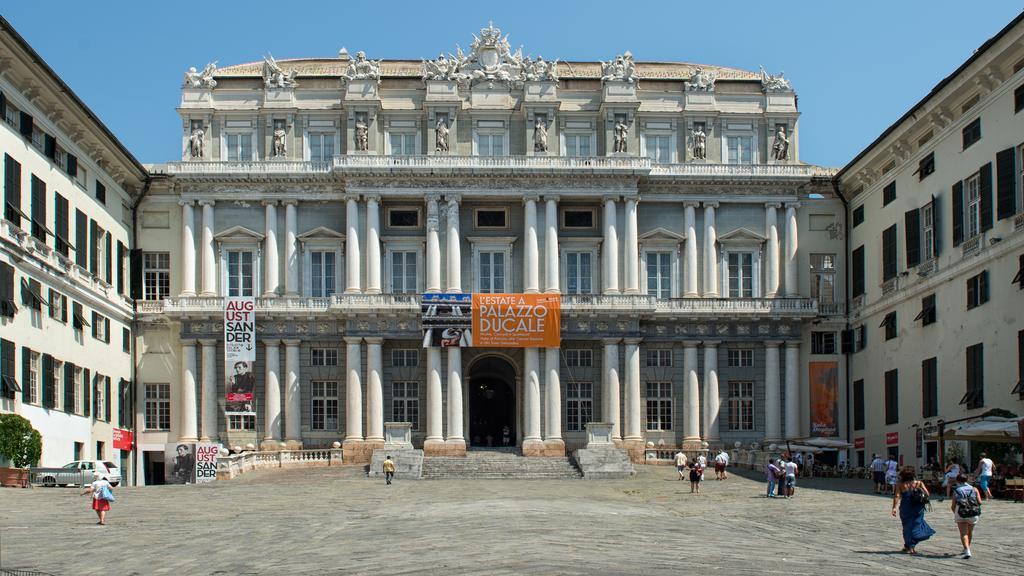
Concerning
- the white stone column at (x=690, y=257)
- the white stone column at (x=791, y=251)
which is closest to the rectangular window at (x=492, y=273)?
the white stone column at (x=690, y=257)

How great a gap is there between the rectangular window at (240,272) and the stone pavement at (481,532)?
18362mm

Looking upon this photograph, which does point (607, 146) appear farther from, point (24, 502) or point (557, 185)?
point (24, 502)

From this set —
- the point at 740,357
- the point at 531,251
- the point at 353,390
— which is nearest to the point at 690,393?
the point at 740,357

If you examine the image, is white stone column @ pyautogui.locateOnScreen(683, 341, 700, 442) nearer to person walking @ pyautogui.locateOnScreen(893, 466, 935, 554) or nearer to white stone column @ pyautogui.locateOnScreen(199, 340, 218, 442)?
white stone column @ pyautogui.locateOnScreen(199, 340, 218, 442)

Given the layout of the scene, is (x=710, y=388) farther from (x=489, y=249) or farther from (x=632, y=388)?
(x=489, y=249)

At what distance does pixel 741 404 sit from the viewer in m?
72.8

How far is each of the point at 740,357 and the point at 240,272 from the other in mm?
25420

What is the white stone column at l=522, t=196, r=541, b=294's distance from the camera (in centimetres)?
7069

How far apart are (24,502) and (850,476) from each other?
122ft

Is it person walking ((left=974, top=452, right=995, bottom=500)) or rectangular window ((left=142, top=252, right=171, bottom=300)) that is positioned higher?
rectangular window ((left=142, top=252, right=171, bottom=300))

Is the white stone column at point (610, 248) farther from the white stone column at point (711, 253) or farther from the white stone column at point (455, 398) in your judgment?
the white stone column at point (455, 398)

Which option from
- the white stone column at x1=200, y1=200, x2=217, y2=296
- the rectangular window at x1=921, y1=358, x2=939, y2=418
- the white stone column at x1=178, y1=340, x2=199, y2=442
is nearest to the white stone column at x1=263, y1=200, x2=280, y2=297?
the white stone column at x1=200, y1=200, x2=217, y2=296

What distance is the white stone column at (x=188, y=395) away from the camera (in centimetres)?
7006

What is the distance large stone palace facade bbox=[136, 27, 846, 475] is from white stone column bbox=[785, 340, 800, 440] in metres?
0.10
